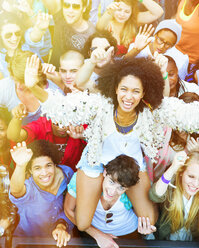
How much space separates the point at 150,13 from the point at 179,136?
729mm

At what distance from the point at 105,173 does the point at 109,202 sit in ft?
0.67

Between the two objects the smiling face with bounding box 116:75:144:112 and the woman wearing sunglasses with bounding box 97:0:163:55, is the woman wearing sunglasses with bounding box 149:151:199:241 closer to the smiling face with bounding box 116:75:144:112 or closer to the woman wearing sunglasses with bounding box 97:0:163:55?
the smiling face with bounding box 116:75:144:112

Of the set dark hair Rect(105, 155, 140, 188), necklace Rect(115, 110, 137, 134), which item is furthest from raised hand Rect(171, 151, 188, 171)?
necklace Rect(115, 110, 137, 134)

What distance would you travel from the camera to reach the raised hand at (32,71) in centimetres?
157

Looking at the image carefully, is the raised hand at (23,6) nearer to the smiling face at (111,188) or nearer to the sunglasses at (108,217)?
the smiling face at (111,188)

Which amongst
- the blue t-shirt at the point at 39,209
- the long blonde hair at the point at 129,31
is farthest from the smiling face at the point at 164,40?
the blue t-shirt at the point at 39,209

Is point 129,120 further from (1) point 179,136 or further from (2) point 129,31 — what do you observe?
(2) point 129,31

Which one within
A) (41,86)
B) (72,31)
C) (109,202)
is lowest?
(109,202)

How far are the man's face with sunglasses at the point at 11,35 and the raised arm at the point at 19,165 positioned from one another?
0.57m

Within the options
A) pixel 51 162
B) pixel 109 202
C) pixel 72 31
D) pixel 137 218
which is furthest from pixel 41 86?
pixel 137 218

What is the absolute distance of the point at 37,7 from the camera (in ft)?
5.07

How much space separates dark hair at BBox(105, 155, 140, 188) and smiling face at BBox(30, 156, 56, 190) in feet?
1.22

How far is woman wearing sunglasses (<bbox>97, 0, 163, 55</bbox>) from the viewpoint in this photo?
5.05 feet

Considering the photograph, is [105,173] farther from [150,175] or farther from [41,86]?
[41,86]
